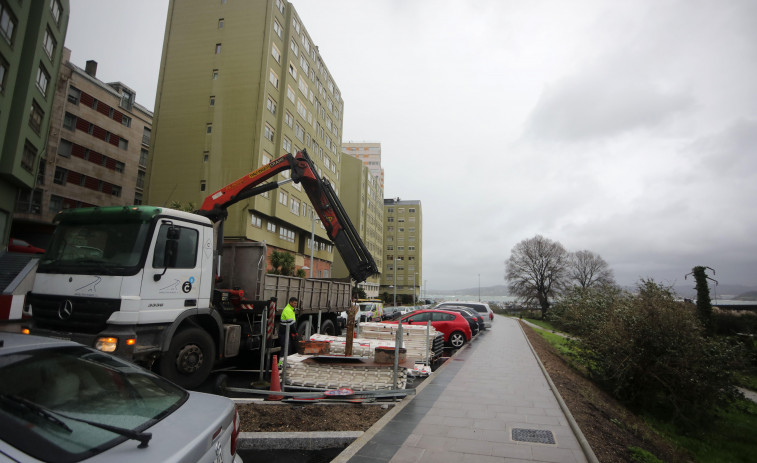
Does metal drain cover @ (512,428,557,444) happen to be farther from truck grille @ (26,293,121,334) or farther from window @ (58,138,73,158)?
window @ (58,138,73,158)

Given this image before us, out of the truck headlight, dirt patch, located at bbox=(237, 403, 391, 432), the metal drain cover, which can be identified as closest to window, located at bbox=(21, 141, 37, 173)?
the truck headlight

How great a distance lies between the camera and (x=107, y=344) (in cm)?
565

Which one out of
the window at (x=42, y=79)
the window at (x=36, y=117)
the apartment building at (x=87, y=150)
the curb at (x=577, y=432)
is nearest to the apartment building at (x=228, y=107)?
the apartment building at (x=87, y=150)

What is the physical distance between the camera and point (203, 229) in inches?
292

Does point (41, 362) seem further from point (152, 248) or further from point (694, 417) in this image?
point (694, 417)

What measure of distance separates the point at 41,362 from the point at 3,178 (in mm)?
21860

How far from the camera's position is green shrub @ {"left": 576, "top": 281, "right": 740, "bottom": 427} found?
9.05 metres

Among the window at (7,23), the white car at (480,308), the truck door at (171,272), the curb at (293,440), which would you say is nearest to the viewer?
the curb at (293,440)

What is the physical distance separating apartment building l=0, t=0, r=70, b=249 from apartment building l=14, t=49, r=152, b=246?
11268mm

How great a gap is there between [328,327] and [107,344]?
25.4ft

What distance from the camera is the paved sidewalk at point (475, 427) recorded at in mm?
4660

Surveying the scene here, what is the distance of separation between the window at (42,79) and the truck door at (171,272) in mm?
19774

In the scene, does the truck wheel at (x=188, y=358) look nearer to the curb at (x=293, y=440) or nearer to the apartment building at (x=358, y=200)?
the curb at (x=293, y=440)

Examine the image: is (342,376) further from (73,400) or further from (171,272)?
(73,400)
